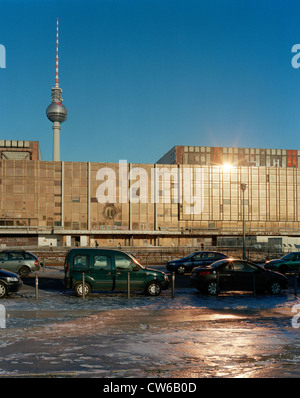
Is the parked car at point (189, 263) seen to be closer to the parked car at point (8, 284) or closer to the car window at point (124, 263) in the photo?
the car window at point (124, 263)

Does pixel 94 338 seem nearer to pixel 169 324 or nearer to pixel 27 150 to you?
pixel 169 324

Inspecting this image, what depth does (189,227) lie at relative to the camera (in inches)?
3573

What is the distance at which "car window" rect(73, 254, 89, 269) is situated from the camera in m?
17.8

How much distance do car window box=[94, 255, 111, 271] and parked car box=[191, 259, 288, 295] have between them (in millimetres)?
4297

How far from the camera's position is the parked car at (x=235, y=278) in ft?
62.5

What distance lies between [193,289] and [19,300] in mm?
8572

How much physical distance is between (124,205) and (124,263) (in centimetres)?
7028

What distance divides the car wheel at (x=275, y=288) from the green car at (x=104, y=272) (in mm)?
5424

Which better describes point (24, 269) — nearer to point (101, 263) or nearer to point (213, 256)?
point (101, 263)

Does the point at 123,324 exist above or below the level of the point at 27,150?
below

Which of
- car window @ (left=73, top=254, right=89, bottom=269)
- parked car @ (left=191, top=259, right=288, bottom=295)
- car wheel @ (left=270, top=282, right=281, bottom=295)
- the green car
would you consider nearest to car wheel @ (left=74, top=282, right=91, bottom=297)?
the green car

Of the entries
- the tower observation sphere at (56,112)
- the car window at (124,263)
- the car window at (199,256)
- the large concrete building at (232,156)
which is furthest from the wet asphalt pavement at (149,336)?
the tower observation sphere at (56,112)
